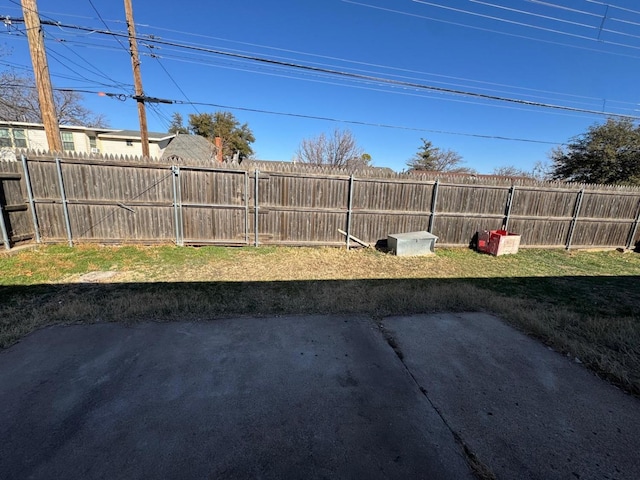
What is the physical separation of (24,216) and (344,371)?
8.42 m

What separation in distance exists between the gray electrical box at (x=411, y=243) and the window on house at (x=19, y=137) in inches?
988

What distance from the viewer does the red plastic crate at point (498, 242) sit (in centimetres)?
806

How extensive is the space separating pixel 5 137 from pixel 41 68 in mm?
17821

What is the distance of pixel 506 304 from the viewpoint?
4.25 meters

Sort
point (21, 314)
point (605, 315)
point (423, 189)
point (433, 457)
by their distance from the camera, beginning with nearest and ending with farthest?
point (433, 457)
point (21, 314)
point (605, 315)
point (423, 189)

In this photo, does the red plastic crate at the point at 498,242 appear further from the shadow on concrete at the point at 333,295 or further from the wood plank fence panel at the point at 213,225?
the wood plank fence panel at the point at 213,225

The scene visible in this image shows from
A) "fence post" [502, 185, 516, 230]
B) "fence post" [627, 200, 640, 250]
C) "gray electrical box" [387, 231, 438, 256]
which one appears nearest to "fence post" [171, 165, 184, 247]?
"gray electrical box" [387, 231, 438, 256]

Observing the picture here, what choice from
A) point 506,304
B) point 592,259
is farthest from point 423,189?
point 592,259

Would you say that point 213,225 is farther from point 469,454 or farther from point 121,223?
point 469,454

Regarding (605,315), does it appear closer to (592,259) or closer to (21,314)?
(592,259)

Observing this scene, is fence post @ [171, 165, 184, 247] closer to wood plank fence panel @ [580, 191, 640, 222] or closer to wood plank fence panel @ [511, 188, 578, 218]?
wood plank fence panel @ [511, 188, 578, 218]

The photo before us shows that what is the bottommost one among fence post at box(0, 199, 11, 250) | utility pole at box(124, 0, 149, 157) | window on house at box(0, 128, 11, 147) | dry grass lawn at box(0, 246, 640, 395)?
dry grass lawn at box(0, 246, 640, 395)

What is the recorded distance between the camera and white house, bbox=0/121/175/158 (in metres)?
18.3

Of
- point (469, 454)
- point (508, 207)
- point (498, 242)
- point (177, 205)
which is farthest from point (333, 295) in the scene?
point (508, 207)
